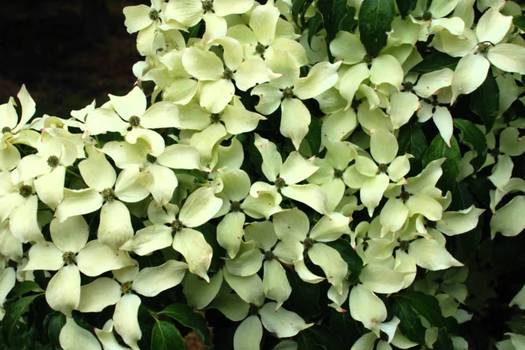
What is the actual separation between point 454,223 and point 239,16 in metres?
0.41

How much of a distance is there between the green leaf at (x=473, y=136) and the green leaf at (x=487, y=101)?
0.06 feet

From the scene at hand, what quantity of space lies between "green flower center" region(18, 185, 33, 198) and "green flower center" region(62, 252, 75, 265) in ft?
0.30

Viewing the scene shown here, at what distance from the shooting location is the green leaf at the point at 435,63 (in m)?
1.13

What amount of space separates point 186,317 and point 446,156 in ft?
1.32

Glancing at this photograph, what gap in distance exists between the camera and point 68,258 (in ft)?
3.34

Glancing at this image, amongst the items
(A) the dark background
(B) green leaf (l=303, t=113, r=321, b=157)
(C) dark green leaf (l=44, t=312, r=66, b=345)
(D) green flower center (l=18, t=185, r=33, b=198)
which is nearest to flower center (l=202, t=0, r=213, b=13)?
(B) green leaf (l=303, t=113, r=321, b=157)

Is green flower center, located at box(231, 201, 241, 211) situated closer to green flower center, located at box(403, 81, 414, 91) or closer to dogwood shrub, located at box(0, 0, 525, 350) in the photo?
dogwood shrub, located at box(0, 0, 525, 350)

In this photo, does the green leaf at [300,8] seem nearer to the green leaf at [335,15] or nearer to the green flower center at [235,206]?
the green leaf at [335,15]

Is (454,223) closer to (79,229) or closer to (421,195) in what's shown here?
(421,195)

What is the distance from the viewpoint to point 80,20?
220 inches

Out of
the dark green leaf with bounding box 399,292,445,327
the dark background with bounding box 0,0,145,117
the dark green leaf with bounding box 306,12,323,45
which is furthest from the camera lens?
the dark background with bounding box 0,0,145,117

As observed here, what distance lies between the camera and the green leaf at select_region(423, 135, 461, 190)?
1119 mm

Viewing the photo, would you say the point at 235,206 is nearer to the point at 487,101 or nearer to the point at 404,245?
the point at 404,245

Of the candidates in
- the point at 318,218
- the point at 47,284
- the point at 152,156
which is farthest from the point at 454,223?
the point at 47,284
